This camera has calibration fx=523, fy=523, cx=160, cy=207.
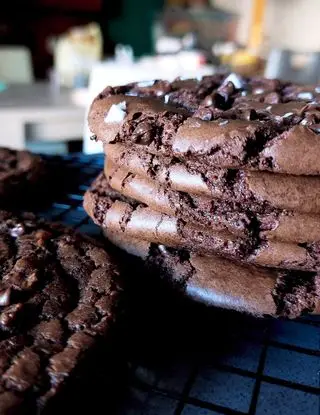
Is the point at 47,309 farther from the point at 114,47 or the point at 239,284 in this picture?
the point at 114,47

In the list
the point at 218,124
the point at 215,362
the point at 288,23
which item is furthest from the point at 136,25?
the point at 215,362

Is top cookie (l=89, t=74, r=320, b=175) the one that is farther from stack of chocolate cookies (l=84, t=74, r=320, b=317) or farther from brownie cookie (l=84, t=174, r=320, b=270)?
brownie cookie (l=84, t=174, r=320, b=270)

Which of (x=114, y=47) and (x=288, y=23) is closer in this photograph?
(x=288, y=23)

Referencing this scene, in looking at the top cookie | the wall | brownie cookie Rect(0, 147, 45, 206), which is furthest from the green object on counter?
the top cookie

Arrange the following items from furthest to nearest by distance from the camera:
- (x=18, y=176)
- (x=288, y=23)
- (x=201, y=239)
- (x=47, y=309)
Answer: (x=288, y=23), (x=18, y=176), (x=201, y=239), (x=47, y=309)

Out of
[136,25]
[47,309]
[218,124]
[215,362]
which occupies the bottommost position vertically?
[215,362]

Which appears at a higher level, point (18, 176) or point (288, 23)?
point (288, 23)

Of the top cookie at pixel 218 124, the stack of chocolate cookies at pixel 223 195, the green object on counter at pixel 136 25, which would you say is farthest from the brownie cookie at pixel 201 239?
the green object on counter at pixel 136 25

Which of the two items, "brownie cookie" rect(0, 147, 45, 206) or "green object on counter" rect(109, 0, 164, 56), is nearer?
"brownie cookie" rect(0, 147, 45, 206)
